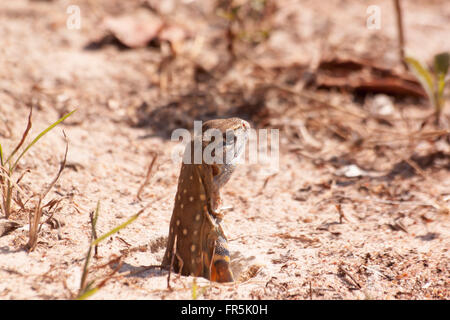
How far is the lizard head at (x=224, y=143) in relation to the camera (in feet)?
10.7

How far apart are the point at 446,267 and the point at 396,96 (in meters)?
3.44

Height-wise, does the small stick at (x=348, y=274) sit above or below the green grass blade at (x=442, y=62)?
below

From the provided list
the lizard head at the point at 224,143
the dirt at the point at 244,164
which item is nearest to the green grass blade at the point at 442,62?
the dirt at the point at 244,164

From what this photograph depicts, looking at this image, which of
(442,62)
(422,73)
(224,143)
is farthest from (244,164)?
(442,62)

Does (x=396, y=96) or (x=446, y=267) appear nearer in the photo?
(x=446, y=267)

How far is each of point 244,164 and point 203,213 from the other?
72.6 inches

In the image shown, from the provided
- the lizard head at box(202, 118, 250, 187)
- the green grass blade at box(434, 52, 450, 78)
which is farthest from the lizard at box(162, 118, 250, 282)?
the green grass blade at box(434, 52, 450, 78)

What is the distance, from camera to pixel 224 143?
10.9ft

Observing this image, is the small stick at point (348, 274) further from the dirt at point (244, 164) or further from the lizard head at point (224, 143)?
the lizard head at point (224, 143)

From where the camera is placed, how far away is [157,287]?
298 cm

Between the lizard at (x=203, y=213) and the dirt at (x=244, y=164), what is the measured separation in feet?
0.63

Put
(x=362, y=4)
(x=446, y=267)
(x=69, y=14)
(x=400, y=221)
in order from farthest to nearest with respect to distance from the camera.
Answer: (x=362, y=4) < (x=69, y=14) < (x=400, y=221) < (x=446, y=267)

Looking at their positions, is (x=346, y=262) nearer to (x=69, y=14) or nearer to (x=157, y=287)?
(x=157, y=287)
